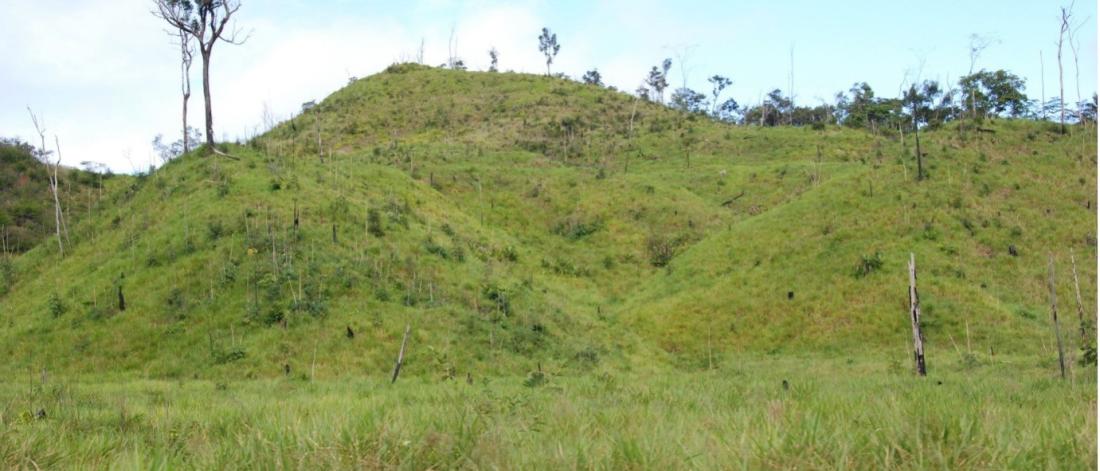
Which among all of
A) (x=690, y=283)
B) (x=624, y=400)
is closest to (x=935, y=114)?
(x=690, y=283)

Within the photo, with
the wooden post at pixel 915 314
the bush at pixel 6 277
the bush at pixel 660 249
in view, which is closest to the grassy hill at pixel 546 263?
the bush at pixel 660 249

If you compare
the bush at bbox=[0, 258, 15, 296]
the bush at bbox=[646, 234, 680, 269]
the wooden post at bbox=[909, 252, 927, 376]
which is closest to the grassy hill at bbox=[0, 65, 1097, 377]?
the bush at bbox=[646, 234, 680, 269]

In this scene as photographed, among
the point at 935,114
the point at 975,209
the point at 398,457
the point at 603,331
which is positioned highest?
the point at 935,114

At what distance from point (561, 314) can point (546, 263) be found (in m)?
9.02

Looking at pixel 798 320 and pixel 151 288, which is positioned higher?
pixel 151 288

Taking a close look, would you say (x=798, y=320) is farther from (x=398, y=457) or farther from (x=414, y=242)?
(x=398, y=457)

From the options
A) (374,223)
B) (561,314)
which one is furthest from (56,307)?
(561,314)

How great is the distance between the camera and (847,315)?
89.4 ft

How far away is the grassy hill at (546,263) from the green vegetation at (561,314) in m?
0.13

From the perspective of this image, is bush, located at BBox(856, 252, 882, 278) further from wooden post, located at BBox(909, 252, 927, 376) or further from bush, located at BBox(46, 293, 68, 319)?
bush, located at BBox(46, 293, 68, 319)

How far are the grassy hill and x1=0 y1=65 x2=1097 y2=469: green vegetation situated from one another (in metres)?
0.13

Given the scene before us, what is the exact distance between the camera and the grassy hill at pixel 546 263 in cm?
2106

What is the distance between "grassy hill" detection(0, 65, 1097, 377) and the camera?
21062mm

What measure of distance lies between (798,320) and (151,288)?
75.6 ft
